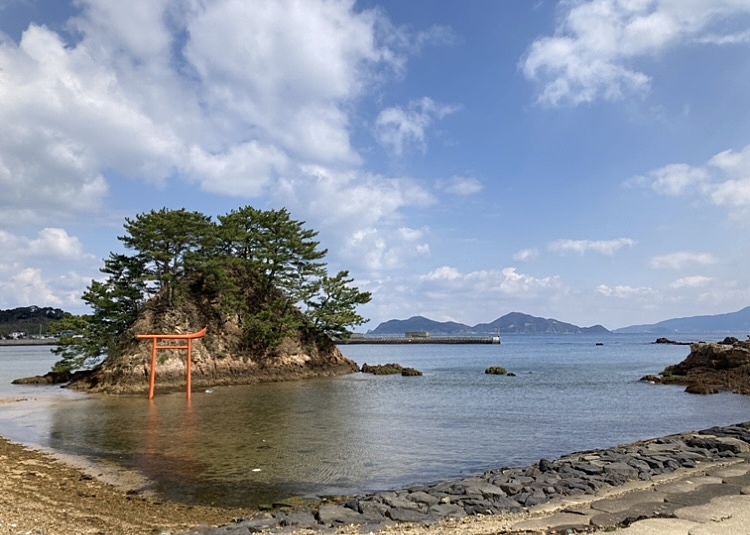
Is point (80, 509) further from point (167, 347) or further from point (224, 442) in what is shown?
point (167, 347)

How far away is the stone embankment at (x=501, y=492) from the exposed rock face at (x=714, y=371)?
23.3 meters

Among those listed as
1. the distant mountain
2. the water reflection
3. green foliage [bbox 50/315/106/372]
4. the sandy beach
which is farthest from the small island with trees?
the distant mountain

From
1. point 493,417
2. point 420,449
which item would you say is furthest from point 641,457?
point 493,417

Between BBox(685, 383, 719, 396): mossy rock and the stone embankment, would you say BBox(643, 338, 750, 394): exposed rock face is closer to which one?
BBox(685, 383, 719, 396): mossy rock

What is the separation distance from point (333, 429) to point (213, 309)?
26989mm

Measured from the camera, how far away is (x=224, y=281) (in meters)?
43.8

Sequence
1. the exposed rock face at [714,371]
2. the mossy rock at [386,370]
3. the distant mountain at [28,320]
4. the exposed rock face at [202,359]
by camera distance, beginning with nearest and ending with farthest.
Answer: the exposed rock face at [714,371] → the exposed rock face at [202,359] → the mossy rock at [386,370] → the distant mountain at [28,320]

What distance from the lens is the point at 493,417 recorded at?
24094 millimetres

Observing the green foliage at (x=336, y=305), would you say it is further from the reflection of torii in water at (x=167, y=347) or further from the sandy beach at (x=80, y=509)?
the sandy beach at (x=80, y=509)

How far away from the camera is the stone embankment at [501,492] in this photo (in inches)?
358

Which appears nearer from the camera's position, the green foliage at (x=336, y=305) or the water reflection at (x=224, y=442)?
the water reflection at (x=224, y=442)

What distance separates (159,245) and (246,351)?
1095 cm

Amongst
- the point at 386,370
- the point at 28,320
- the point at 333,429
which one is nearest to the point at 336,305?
the point at 386,370

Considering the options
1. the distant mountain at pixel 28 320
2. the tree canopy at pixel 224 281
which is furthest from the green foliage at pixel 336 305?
the distant mountain at pixel 28 320
